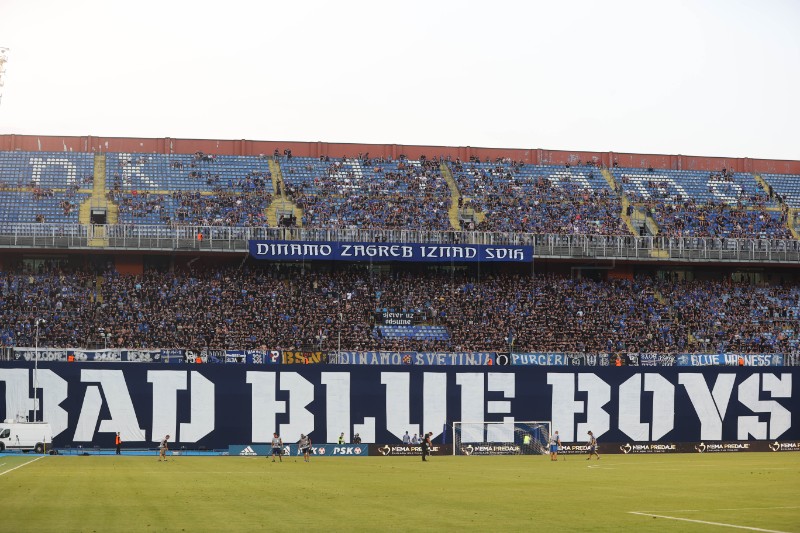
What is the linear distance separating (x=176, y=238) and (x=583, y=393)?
2779 centimetres

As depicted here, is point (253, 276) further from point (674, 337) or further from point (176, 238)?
point (674, 337)

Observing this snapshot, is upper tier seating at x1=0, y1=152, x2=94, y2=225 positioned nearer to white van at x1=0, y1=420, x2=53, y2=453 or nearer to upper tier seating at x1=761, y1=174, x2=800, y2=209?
white van at x1=0, y1=420, x2=53, y2=453

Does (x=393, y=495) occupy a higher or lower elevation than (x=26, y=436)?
higher

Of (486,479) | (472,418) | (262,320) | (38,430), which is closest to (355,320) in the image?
(262,320)

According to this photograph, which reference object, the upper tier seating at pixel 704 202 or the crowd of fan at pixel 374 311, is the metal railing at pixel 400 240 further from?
the upper tier seating at pixel 704 202

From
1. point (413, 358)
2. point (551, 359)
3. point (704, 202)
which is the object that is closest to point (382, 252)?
point (413, 358)

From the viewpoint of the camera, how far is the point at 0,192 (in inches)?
3014

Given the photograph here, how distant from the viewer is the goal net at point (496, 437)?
6331 cm

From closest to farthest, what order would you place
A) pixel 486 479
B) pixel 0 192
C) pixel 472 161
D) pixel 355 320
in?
pixel 486 479 → pixel 355 320 → pixel 0 192 → pixel 472 161

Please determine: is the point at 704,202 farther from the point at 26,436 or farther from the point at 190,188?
the point at 26,436

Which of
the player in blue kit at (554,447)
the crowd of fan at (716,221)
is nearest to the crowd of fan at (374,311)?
the crowd of fan at (716,221)

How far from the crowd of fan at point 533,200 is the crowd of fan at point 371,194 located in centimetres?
273

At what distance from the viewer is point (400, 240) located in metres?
73.8

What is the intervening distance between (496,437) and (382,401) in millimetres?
6999
